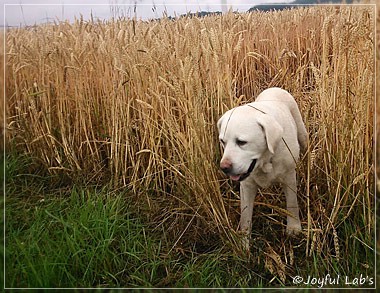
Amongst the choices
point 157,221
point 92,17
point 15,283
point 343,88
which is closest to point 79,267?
point 15,283

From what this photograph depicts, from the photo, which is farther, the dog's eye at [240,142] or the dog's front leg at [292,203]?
the dog's front leg at [292,203]

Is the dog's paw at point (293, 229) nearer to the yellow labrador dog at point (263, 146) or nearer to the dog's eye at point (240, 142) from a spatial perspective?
the yellow labrador dog at point (263, 146)

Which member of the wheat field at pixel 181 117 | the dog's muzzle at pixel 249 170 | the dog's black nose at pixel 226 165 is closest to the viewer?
the dog's black nose at pixel 226 165

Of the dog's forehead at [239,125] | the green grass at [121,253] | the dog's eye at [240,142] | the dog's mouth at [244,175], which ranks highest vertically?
the dog's forehead at [239,125]

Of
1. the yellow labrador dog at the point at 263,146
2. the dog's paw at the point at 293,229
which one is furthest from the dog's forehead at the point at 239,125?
the dog's paw at the point at 293,229

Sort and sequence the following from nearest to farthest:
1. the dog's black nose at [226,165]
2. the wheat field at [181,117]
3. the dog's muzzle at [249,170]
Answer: the dog's black nose at [226,165] → the dog's muzzle at [249,170] → the wheat field at [181,117]

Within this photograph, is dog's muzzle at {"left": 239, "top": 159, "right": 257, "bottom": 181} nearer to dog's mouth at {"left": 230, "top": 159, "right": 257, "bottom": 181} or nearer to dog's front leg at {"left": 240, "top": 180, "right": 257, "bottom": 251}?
dog's mouth at {"left": 230, "top": 159, "right": 257, "bottom": 181}

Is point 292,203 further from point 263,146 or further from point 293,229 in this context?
point 263,146

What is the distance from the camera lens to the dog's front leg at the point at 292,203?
225cm

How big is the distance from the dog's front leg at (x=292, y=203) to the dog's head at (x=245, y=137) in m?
0.29

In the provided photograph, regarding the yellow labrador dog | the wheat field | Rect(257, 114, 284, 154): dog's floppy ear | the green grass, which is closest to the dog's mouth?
the yellow labrador dog

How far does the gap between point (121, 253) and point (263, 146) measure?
2.54 feet

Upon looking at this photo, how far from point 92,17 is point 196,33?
0.53 m

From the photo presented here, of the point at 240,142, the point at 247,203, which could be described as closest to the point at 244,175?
the point at 240,142
